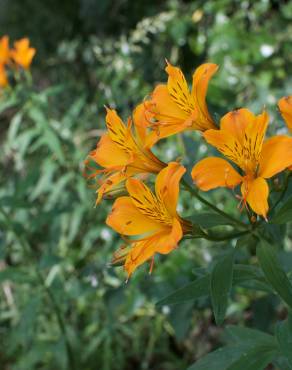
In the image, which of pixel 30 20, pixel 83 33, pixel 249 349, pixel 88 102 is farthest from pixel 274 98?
pixel 30 20

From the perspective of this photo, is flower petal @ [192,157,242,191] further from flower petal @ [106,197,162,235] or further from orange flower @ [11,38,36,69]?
orange flower @ [11,38,36,69]

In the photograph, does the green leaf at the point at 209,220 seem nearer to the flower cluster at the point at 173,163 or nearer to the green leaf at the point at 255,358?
the flower cluster at the point at 173,163

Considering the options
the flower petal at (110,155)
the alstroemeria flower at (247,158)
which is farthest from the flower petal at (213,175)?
the flower petal at (110,155)

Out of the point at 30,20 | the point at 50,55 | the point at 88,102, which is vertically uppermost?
the point at 30,20

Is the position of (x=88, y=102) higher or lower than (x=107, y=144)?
lower

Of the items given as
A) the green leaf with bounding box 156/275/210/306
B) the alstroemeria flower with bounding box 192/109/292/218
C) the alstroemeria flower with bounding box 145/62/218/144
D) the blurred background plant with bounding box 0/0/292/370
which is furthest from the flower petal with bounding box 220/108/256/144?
the blurred background plant with bounding box 0/0/292/370

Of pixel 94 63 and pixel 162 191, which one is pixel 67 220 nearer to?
pixel 94 63
